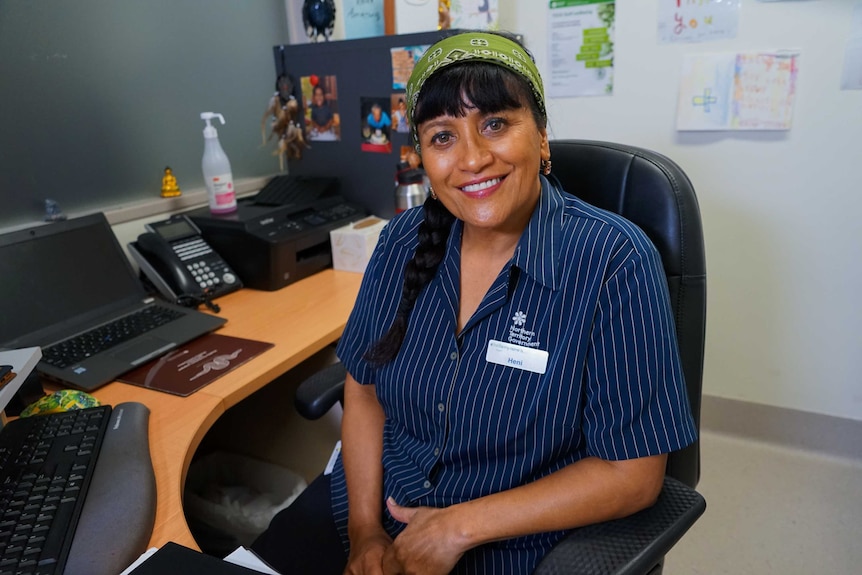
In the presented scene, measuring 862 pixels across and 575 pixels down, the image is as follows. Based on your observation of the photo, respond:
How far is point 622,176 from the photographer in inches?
39.4

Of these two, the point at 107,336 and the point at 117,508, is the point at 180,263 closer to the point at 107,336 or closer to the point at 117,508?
the point at 107,336

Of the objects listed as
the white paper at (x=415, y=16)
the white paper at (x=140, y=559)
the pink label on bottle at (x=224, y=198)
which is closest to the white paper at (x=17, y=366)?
the white paper at (x=140, y=559)

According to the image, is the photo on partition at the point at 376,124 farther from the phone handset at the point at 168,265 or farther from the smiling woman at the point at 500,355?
the smiling woman at the point at 500,355

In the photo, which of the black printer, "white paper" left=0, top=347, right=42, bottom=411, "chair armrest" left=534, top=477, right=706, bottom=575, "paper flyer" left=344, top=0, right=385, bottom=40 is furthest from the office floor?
"paper flyer" left=344, top=0, right=385, bottom=40

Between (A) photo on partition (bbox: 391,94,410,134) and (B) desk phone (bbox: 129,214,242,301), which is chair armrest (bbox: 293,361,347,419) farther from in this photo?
(A) photo on partition (bbox: 391,94,410,134)

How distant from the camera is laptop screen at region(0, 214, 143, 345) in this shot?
1.24 meters

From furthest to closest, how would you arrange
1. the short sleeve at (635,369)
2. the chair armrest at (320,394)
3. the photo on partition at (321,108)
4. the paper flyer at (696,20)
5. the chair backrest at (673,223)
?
the photo on partition at (321,108), the paper flyer at (696,20), the chair armrest at (320,394), the chair backrest at (673,223), the short sleeve at (635,369)

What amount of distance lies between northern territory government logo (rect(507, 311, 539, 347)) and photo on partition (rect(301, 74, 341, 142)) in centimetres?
124

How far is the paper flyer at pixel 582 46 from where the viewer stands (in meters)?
1.91

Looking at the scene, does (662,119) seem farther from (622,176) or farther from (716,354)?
(622,176)

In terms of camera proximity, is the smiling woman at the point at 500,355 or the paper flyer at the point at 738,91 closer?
the smiling woman at the point at 500,355

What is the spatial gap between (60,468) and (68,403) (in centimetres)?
23

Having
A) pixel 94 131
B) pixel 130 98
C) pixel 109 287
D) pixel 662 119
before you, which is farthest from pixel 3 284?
pixel 662 119

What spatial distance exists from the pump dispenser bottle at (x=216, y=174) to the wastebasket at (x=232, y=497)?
2.45ft
